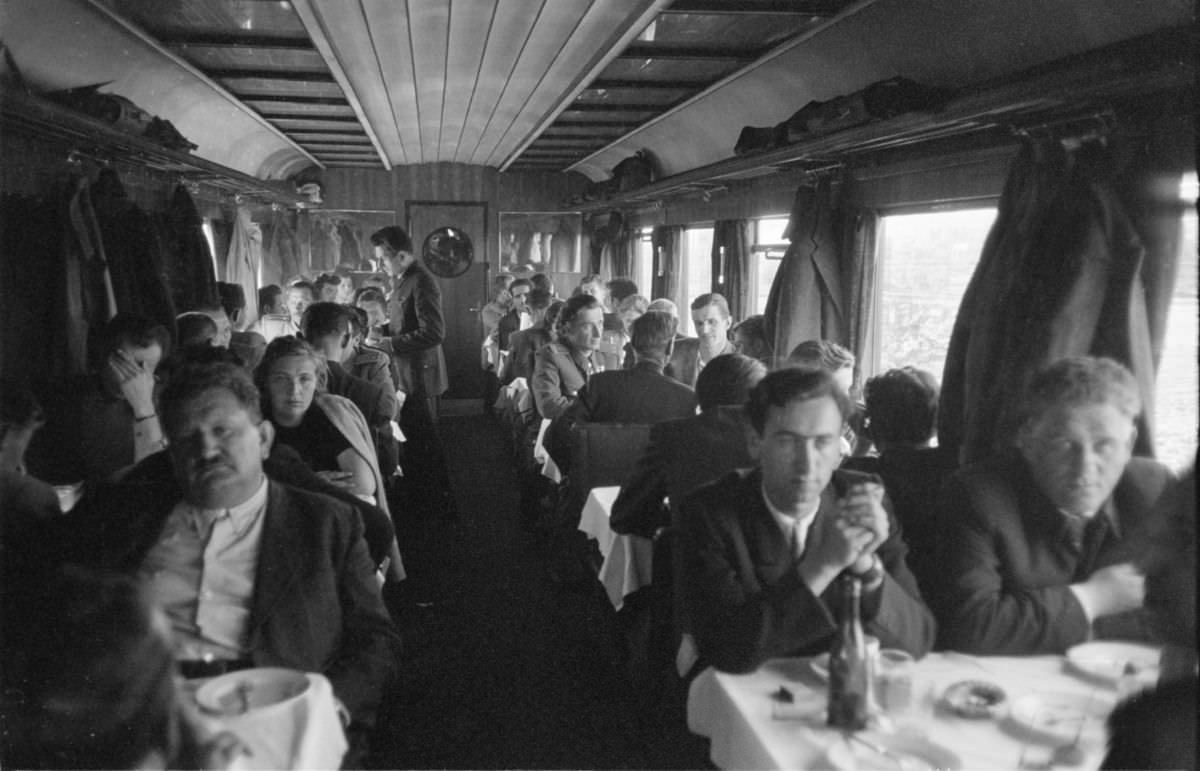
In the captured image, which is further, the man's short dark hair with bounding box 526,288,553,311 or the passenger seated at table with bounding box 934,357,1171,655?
the man's short dark hair with bounding box 526,288,553,311

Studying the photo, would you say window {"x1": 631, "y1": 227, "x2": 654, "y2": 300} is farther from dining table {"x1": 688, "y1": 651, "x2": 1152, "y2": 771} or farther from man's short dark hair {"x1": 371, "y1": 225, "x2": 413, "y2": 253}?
dining table {"x1": 688, "y1": 651, "x2": 1152, "y2": 771}

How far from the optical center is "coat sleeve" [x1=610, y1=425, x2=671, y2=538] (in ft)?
8.05

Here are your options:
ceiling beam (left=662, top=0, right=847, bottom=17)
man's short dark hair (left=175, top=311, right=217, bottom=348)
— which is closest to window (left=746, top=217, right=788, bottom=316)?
ceiling beam (left=662, top=0, right=847, bottom=17)

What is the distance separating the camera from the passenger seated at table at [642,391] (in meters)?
3.34

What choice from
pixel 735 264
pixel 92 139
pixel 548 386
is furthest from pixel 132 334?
pixel 735 264

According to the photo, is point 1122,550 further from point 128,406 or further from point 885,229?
point 885,229

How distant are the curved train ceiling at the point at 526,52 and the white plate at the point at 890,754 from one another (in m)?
1.39

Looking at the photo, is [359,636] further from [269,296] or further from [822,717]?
[269,296]

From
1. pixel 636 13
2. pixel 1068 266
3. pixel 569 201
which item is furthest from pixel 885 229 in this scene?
pixel 569 201

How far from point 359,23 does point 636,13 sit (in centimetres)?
80

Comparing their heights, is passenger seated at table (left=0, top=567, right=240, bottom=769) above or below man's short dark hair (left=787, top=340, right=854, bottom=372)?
below

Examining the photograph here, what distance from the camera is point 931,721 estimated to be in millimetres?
1228

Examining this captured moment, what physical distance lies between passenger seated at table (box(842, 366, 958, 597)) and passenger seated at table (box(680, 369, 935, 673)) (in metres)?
0.09

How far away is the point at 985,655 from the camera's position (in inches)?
53.7
